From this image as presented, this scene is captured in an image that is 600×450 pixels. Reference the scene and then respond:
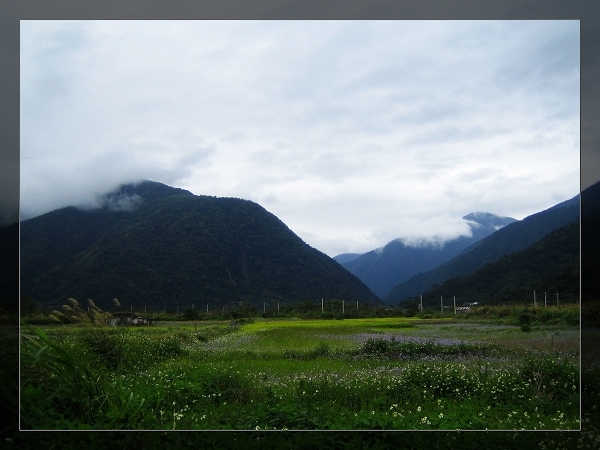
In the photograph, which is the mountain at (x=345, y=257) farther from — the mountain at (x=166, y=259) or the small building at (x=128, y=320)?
the small building at (x=128, y=320)

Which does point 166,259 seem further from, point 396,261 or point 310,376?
point 396,261

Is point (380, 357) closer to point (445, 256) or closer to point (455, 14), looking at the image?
point (445, 256)

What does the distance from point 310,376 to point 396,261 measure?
1.52 meters

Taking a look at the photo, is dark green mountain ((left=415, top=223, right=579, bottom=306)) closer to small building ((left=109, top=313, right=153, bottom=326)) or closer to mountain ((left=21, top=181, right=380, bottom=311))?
mountain ((left=21, top=181, right=380, bottom=311))

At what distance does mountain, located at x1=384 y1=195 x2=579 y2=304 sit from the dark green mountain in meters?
0.07

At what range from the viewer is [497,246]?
5.54 m

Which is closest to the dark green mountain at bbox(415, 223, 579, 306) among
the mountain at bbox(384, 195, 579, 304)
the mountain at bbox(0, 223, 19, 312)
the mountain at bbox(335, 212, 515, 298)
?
the mountain at bbox(384, 195, 579, 304)

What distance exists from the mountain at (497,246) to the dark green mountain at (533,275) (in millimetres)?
69

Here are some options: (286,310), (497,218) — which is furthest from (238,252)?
(497,218)

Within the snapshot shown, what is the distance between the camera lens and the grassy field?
5129 millimetres

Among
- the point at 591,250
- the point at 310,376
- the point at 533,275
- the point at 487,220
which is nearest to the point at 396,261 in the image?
the point at 487,220

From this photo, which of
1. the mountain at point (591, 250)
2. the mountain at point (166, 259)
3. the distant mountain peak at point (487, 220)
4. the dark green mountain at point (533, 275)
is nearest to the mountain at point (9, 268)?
the mountain at point (166, 259)

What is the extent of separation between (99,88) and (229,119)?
138cm

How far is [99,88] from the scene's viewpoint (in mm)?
5492
